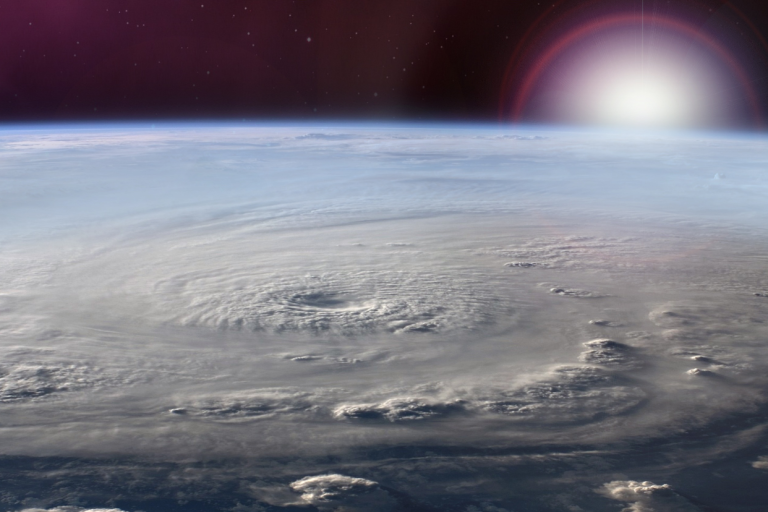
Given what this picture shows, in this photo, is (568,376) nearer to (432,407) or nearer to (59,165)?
(432,407)

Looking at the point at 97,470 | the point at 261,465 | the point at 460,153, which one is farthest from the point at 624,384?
the point at 460,153

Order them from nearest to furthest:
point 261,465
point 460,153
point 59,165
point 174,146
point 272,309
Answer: point 261,465 → point 272,309 → point 59,165 → point 460,153 → point 174,146

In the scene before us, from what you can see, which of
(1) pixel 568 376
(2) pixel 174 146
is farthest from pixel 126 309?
(2) pixel 174 146

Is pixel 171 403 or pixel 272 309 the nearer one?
pixel 171 403

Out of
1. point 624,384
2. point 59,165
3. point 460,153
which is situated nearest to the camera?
point 624,384

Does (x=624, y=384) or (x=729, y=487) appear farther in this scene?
(x=624, y=384)

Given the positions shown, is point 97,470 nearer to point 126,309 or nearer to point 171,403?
point 171,403
